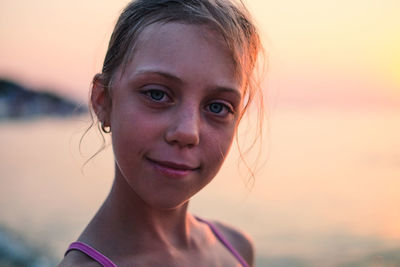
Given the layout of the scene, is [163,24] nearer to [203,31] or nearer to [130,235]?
[203,31]

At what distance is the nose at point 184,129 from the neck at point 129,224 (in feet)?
1.32

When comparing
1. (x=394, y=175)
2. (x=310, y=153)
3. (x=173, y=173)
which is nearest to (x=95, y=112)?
(x=173, y=173)

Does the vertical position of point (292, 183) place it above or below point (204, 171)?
below

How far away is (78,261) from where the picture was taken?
5.39 ft

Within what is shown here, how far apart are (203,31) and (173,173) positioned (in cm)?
53

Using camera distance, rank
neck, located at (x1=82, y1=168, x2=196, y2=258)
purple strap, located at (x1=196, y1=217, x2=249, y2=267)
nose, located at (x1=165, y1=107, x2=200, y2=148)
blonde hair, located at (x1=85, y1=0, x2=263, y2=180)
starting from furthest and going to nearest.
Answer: purple strap, located at (x1=196, y1=217, x2=249, y2=267)
neck, located at (x1=82, y1=168, x2=196, y2=258)
blonde hair, located at (x1=85, y1=0, x2=263, y2=180)
nose, located at (x1=165, y1=107, x2=200, y2=148)

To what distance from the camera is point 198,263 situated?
6.70ft

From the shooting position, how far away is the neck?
178 cm

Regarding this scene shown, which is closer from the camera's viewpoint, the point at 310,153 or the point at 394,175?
the point at 394,175

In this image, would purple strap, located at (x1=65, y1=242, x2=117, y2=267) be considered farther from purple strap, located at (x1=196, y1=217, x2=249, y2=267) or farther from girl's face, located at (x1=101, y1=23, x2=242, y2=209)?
purple strap, located at (x1=196, y1=217, x2=249, y2=267)

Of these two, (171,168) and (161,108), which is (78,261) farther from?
(161,108)

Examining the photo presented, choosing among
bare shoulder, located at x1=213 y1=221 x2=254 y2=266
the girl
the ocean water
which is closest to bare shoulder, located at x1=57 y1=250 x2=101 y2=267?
the girl

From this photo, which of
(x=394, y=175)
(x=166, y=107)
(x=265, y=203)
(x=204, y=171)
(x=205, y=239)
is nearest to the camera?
(x=166, y=107)

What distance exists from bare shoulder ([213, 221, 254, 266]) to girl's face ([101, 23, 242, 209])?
0.85 meters
